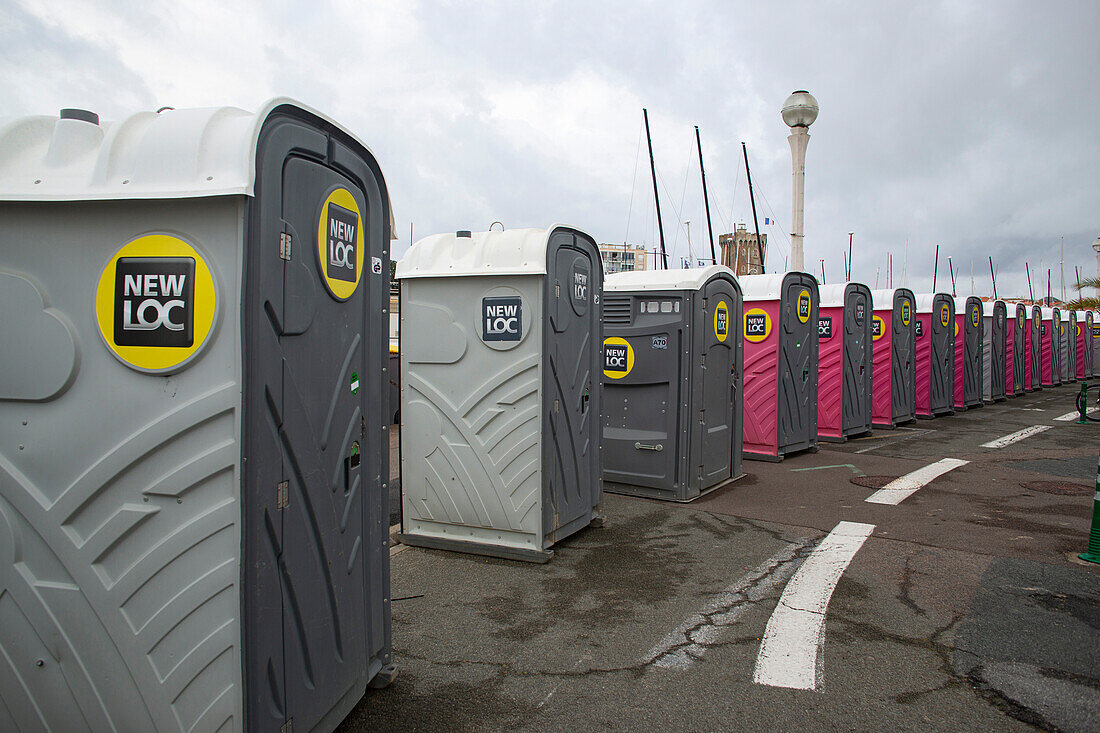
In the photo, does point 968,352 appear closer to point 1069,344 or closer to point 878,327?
point 878,327

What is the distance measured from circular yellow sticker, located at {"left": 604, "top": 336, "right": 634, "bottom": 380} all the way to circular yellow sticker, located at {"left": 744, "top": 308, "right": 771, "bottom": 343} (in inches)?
127

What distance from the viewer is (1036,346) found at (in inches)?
941

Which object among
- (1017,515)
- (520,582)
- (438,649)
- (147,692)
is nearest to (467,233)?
(520,582)

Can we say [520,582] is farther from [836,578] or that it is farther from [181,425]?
[181,425]

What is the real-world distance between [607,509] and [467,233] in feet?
11.0

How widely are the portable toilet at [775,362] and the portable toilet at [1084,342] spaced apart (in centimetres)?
2482

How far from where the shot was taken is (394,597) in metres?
5.06

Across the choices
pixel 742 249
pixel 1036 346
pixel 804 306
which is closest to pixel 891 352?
pixel 804 306

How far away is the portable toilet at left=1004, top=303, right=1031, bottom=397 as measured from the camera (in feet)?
68.0

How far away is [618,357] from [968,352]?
44.6ft

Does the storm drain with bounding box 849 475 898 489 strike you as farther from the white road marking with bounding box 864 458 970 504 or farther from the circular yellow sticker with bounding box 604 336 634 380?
the circular yellow sticker with bounding box 604 336 634 380

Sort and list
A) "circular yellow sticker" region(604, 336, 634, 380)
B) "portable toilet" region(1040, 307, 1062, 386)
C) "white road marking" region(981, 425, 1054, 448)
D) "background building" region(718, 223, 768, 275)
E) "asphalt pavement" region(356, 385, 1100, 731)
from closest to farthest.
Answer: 1. "asphalt pavement" region(356, 385, 1100, 731)
2. "circular yellow sticker" region(604, 336, 634, 380)
3. "white road marking" region(981, 425, 1054, 448)
4. "portable toilet" region(1040, 307, 1062, 386)
5. "background building" region(718, 223, 768, 275)

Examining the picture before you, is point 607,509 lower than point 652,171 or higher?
lower

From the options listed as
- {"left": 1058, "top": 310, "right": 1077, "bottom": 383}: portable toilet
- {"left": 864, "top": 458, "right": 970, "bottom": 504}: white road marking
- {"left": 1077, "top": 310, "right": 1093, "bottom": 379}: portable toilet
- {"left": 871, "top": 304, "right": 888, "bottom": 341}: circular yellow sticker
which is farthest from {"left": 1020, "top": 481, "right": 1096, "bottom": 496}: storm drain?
{"left": 1077, "top": 310, "right": 1093, "bottom": 379}: portable toilet
